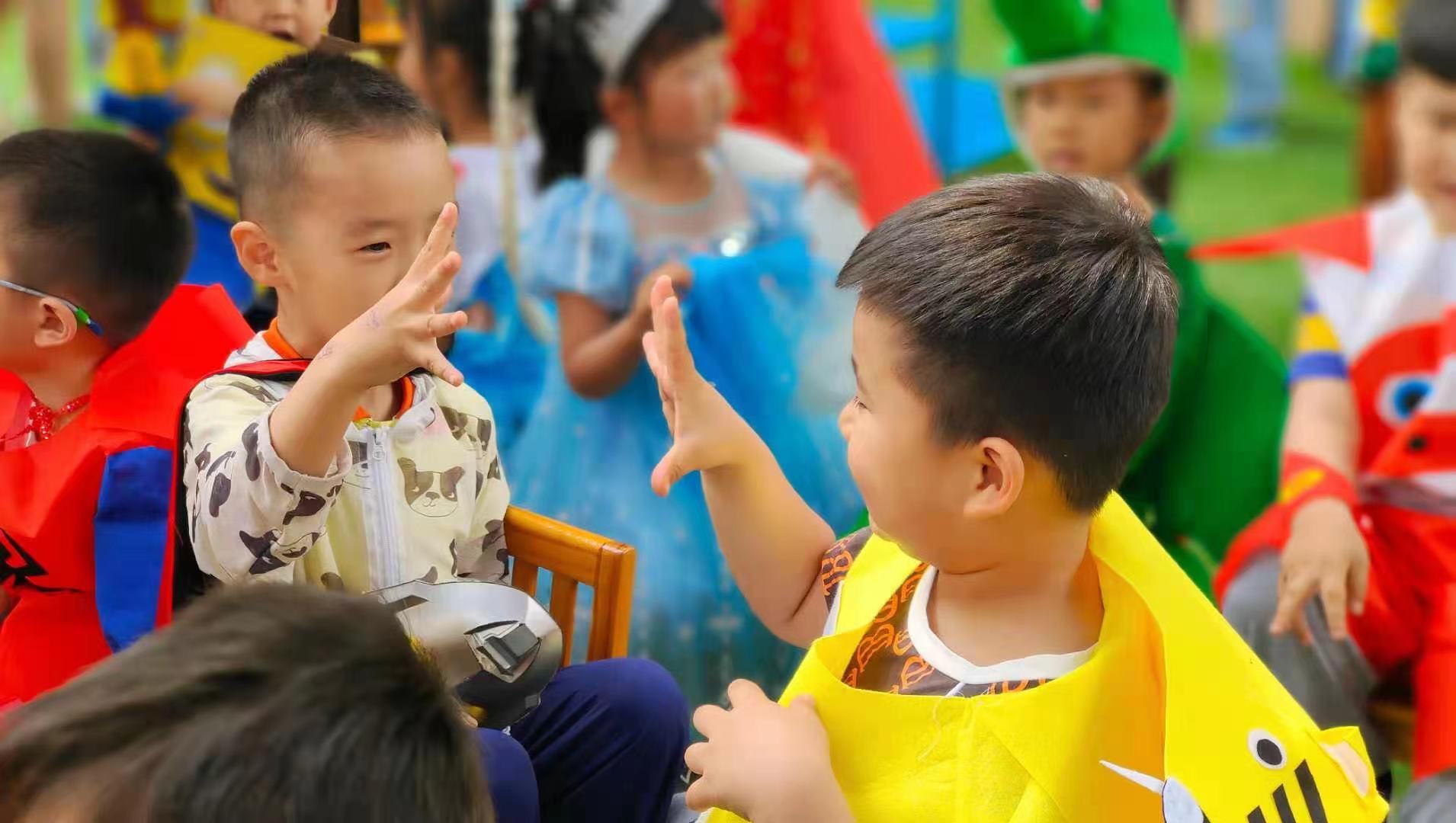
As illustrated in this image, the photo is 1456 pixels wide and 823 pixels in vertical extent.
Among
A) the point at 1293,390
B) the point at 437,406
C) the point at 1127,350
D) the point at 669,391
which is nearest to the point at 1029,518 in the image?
the point at 1127,350

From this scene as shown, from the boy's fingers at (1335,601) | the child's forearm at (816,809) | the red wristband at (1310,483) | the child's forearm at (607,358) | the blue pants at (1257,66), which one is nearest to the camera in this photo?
the child's forearm at (816,809)

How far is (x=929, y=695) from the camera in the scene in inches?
33.9

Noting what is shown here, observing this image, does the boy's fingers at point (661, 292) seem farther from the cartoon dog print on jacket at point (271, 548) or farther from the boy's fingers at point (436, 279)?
the cartoon dog print on jacket at point (271, 548)

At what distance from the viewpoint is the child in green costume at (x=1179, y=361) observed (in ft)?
5.19

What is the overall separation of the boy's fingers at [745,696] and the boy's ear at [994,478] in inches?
6.5

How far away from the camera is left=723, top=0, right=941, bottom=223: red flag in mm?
2406

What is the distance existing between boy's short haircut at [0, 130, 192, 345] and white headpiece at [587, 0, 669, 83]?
79 cm

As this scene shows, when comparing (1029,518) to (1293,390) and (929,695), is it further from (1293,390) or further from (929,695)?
(1293,390)

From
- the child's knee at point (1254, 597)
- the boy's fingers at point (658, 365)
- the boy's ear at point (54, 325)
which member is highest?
the boy's fingers at point (658, 365)

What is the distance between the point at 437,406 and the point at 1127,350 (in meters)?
0.48

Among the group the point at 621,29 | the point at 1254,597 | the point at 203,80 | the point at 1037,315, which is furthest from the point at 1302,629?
the point at 203,80

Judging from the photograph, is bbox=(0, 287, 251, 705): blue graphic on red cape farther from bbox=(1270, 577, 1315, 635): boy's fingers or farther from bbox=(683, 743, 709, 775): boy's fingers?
bbox=(1270, 577, 1315, 635): boy's fingers

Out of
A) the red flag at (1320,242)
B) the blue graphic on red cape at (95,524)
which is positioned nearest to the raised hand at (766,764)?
the blue graphic on red cape at (95,524)

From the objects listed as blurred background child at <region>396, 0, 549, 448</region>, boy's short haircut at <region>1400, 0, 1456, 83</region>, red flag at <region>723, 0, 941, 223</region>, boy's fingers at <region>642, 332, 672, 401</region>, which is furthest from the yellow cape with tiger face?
red flag at <region>723, 0, 941, 223</region>
